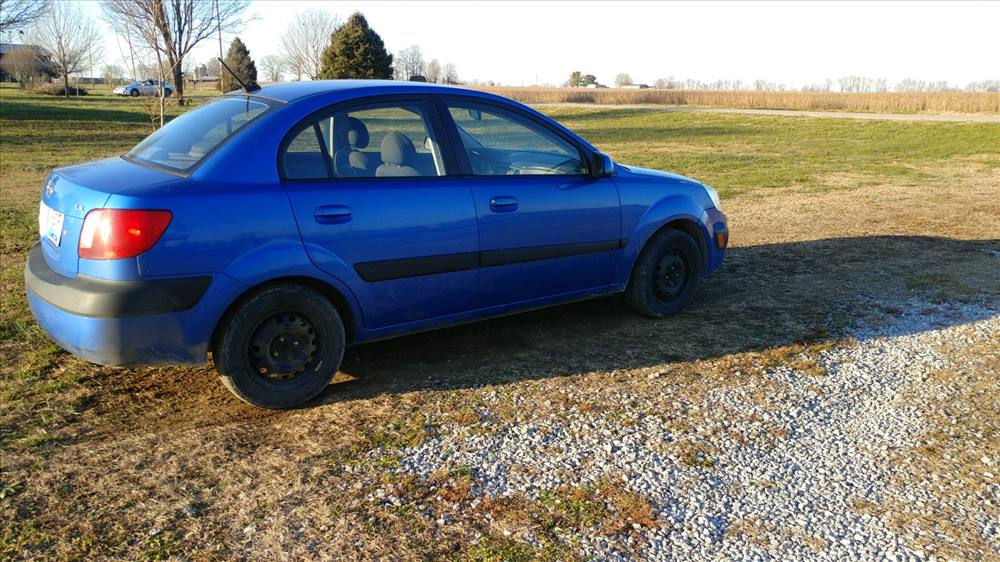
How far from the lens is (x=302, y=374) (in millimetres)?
4094

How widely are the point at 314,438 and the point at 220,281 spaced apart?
88 cm

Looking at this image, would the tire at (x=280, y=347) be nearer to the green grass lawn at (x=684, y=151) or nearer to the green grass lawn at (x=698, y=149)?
the green grass lawn at (x=684, y=151)

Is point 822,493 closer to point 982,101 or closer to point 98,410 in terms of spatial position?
point 98,410

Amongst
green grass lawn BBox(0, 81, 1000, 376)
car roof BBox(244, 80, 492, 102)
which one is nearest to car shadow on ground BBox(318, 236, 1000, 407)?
car roof BBox(244, 80, 492, 102)

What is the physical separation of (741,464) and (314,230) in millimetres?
2365

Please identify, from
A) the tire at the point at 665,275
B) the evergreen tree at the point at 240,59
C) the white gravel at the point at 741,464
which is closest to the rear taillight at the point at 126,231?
the white gravel at the point at 741,464

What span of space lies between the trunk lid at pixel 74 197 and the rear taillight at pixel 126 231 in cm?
11

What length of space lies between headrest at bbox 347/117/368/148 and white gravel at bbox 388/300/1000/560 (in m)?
1.60

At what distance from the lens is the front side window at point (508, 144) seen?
4.70 metres

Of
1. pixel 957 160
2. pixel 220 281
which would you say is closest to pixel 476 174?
pixel 220 281

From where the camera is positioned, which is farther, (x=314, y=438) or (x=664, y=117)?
(x=664, y=117)

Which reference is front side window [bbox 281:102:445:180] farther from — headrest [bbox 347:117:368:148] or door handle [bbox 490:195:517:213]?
door handle [bbox 490:195:517:213]

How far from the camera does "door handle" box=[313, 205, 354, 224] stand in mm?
3957

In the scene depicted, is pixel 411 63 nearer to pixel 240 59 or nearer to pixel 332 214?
pixel 240 59
